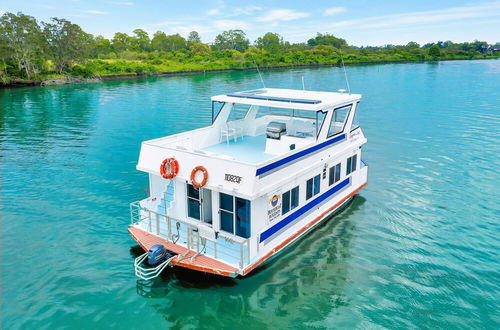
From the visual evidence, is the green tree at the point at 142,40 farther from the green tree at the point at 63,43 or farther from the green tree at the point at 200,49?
the green tree at the point at 63,43

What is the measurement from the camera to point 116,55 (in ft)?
353

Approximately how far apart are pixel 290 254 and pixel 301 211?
4.79ft

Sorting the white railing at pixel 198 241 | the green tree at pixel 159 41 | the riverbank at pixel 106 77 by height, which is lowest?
the white railing at pixel 198 241

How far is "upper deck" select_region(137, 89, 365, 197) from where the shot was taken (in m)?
10.3

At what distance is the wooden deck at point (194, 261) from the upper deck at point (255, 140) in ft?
6.53

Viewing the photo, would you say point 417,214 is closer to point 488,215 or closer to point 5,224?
point 488,215

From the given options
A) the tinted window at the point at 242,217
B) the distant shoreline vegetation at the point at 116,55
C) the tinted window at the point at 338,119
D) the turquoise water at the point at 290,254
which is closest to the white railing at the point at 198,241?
the tinted window at the point at 242,217

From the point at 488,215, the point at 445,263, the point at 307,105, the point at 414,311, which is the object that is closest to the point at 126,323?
the point at 414,311

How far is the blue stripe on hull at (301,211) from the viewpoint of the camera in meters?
11.0

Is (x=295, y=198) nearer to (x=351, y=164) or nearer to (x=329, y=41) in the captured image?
(x=351, y=164)

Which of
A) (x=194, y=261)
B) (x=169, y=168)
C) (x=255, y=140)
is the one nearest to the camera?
(x=194, y=261)

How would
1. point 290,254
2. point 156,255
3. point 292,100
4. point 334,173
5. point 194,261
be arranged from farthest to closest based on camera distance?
point 334,173 < point 292,100 < point 290,254 < point 156,255 < point 194,261

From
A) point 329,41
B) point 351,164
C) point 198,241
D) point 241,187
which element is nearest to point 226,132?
point 351,164

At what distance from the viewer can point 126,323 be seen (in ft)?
31.1
